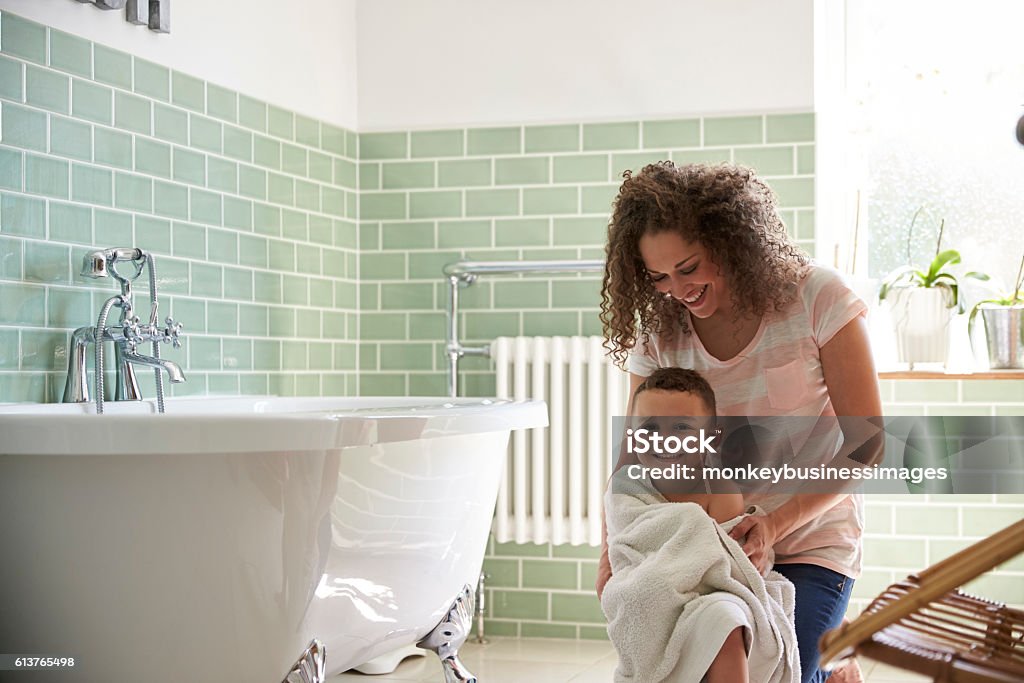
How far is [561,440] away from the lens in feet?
11.5

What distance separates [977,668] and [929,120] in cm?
300

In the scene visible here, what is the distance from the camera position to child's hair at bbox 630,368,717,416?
6.49ft


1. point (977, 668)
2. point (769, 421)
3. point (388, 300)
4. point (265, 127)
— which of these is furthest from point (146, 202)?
point (977, 668)

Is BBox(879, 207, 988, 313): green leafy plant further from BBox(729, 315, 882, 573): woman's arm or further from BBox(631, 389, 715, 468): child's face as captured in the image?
BBox(631, 389, 715, 468): child's face

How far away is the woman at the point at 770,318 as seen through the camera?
2.00 metres

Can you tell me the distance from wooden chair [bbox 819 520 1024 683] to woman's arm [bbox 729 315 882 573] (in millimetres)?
838

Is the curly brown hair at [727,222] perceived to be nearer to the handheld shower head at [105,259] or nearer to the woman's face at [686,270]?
the woman's face at [686,270]

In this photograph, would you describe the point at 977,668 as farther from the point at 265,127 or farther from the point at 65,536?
the point at 265,127

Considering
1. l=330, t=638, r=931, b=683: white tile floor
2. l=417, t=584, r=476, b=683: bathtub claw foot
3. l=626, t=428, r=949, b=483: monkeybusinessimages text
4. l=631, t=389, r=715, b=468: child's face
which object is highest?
l=631, t=389, r=715, b=468: child's face

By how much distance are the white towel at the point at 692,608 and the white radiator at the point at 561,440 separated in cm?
160

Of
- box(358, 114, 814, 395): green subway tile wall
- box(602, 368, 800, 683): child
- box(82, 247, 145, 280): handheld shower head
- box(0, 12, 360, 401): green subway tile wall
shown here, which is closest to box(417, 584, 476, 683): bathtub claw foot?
box(602, 368, 800, 683): child

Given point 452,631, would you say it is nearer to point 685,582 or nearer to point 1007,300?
point 685,582

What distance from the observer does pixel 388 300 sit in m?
3.86

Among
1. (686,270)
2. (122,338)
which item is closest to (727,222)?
(686,270)
